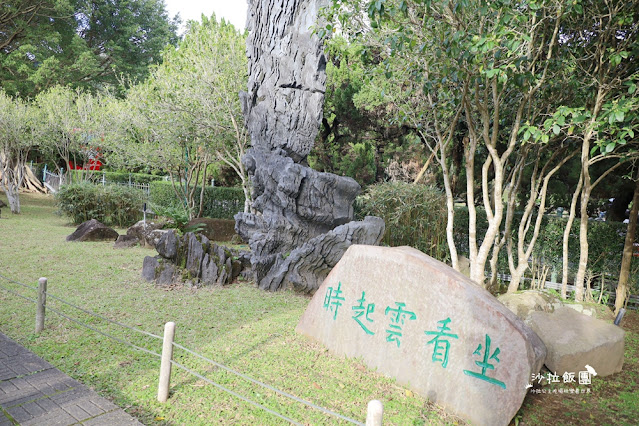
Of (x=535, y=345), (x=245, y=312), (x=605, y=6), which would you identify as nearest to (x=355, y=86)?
(x=605, y=6)

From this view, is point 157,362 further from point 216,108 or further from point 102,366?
point 216,108

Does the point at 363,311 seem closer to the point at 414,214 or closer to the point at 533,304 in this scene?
the point at 533,304

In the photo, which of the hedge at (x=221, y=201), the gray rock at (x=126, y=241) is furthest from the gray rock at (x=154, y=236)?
the hedge at (x=221, y=201)

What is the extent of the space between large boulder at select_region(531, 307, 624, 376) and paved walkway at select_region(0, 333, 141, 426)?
3939mm

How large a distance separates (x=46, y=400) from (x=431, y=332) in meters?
3.12

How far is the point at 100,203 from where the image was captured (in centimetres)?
1308

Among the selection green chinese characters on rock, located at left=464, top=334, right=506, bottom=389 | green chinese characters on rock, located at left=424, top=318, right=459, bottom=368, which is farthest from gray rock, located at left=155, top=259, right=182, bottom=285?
green chinese characters on rock, located at left=464, top=334, right=506, bottom=389

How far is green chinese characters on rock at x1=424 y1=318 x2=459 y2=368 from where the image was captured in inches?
128

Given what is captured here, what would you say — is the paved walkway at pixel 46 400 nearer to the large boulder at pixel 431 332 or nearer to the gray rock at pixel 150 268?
the large boulder at pixel 431 332

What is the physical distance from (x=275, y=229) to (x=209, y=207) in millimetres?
7599

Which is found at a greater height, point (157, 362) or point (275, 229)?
point (275, 229)

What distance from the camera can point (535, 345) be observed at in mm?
3480

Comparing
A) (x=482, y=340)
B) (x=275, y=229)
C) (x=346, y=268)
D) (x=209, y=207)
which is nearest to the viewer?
(x=482, y=340)

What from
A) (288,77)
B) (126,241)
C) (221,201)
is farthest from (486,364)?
(221,201)
